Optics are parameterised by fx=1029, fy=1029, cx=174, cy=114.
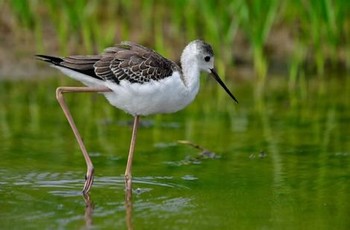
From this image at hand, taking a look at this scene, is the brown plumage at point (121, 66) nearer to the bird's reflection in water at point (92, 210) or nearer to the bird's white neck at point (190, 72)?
the bird's white neck at point (190, 72)

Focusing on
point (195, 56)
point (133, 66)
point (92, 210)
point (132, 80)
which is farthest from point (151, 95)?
point (92, 210)

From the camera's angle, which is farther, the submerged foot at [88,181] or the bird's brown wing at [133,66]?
the bird's brown wing at [133,66]

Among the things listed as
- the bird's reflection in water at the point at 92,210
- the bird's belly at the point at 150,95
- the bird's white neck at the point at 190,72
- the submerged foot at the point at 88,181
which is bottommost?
the bird's reflection in water at the point at 92,210

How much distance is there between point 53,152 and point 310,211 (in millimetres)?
2728

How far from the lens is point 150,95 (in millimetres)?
7211

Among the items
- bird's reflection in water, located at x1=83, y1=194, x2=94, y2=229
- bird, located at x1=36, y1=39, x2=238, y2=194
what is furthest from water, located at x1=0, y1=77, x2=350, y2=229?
bird, located at x1=36, y1=39, x2=238, y2=194

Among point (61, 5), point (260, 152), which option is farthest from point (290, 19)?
point (260, 152)

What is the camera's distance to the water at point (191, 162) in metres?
6.55

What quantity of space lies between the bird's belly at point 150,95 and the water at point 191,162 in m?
0.57

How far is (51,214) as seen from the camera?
6.53 m

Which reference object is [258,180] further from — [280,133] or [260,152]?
[280,133]

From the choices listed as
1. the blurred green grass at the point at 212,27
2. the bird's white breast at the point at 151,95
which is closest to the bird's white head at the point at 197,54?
the bird's white breast at the point at 151,95

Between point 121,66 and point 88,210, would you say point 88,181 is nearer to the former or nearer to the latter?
point 88,210

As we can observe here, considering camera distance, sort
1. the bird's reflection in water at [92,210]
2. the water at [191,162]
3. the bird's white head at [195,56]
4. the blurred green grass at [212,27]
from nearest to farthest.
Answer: the bird's reflection in water at [92,210]
the water at [191,162]
the bird's white head at [195,56]
the blurred green grass at [212,27]
